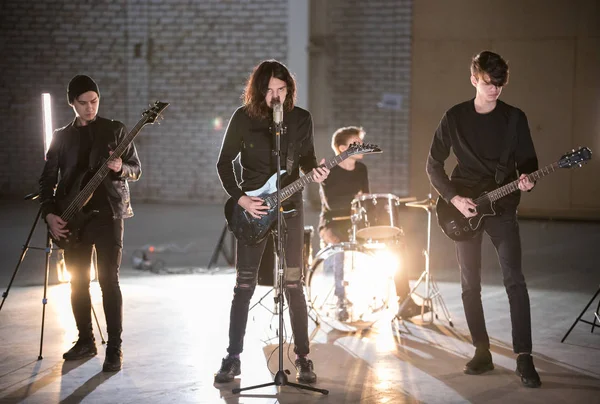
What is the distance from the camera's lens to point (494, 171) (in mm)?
5363

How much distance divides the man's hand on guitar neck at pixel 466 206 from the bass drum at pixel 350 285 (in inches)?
69.7

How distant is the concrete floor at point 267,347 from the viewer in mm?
5094

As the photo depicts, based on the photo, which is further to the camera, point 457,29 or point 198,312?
point 457,29

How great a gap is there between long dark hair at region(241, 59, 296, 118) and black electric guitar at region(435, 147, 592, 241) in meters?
1.18

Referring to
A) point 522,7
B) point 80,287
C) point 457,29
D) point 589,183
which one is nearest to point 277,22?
point 457,29

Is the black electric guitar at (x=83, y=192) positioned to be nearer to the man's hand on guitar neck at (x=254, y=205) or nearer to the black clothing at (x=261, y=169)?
the black clothing at (x=261, y=169)

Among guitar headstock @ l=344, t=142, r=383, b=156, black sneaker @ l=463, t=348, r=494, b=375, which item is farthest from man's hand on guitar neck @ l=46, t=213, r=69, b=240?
black sneaker @ l=463, t=348, r=494, b=375

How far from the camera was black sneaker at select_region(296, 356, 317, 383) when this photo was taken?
529 cm

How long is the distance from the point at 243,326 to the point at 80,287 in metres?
1.23

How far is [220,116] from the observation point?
14477mm

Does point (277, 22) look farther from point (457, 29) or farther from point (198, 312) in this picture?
point (198, 312)

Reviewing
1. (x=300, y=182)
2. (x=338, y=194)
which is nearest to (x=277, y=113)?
(x=300, y=182)

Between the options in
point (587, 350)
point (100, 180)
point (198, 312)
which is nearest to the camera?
point (100, 180)

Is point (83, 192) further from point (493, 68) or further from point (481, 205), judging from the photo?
point (493, 68)
